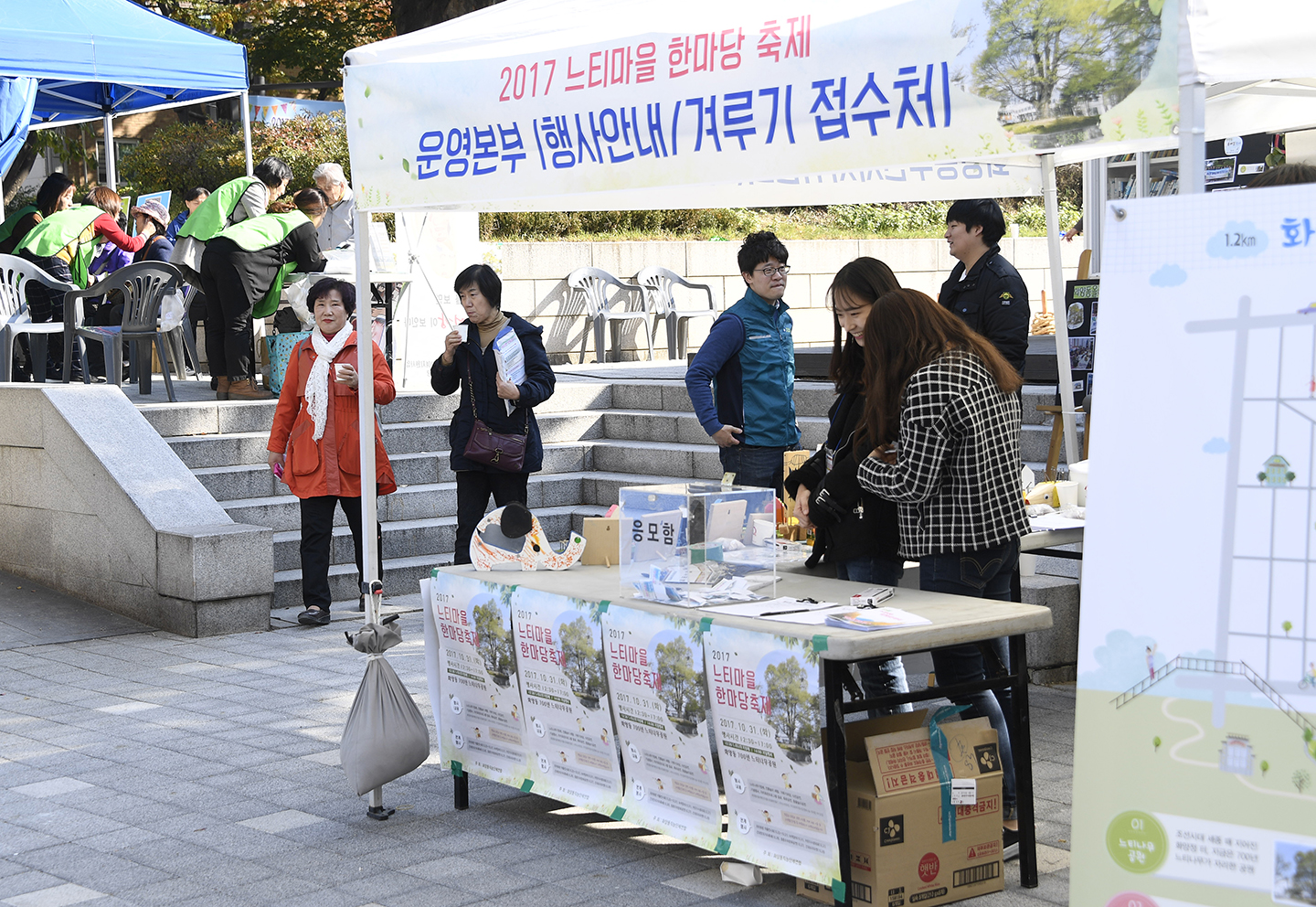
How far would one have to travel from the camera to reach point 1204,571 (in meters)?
2.53

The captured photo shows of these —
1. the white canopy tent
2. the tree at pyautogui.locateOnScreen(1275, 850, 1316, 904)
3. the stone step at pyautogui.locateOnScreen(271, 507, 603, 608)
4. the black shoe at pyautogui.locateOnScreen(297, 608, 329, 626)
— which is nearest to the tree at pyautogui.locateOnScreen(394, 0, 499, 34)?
the stone step at pyautogui.locateOnScreen(271, 507, 603, 608)

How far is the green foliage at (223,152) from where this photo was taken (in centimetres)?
1917

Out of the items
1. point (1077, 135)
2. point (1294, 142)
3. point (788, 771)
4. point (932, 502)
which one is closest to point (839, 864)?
point (788, 771)

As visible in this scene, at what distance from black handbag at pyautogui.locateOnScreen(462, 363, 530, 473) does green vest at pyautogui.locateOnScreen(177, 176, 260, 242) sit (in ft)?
13.3

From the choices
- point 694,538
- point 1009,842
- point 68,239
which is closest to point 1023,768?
point 1009,842

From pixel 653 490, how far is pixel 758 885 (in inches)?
46.8

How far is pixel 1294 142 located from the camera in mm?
9594

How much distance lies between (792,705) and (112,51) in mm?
10598

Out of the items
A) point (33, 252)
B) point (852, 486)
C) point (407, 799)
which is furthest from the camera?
point (33, 252)

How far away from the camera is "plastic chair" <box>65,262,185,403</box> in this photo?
33.1ft

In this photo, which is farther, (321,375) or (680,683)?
(321,375)

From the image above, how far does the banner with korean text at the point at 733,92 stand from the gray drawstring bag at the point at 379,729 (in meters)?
1.51

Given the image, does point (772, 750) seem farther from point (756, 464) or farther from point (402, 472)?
point (402, 472)

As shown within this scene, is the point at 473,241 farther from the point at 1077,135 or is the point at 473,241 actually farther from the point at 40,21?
the point at 1077,135
